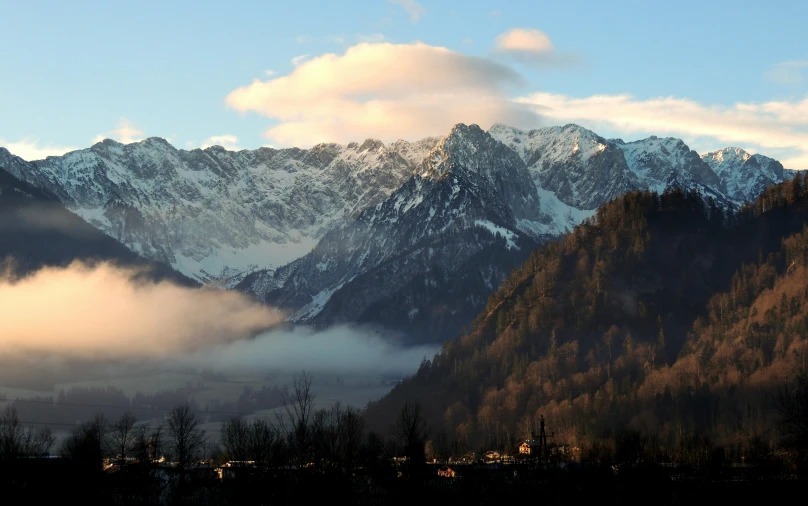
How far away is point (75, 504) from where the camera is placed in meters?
172

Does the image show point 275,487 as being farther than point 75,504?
Yes

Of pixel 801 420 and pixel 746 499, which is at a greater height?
pixel 801 420

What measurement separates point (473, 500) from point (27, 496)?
72.9m

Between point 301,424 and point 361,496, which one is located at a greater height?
point 301,424

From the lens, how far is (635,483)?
196750 mm

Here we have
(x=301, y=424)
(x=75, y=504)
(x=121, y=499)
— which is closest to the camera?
(x=75, y=504)

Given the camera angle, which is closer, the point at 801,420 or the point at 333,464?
the point at 801,420

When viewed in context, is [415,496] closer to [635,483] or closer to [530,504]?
[530,504]

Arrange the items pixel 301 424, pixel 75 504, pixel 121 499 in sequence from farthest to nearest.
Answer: pixel 301 424
pixel 121 499
pixel 75 504

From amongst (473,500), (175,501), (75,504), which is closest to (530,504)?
(473,500)

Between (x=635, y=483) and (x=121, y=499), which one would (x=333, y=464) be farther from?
(x=635, y=483)

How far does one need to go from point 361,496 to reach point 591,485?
40.0m

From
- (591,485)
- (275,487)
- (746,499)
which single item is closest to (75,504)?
(275,487)

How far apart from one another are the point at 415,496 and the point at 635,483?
39007mm
